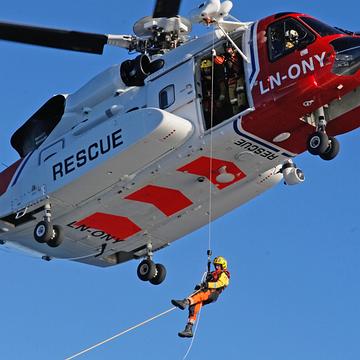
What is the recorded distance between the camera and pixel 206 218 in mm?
26562

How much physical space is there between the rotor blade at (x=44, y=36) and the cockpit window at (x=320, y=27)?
14.7 ft

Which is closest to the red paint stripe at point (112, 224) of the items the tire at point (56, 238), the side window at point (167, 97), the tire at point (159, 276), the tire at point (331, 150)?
the tire at point (56, 238)

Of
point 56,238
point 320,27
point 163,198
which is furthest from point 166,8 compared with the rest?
point 56,238

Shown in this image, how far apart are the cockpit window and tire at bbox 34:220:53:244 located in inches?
258

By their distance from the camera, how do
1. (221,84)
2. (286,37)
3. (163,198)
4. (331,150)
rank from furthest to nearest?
(163,198)
(221,84)
(286,37)
(331,150)

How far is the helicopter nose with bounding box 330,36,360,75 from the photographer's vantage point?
75.5 ft

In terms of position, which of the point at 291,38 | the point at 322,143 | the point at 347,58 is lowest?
the point at 322,143

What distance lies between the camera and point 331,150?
76.4 ft

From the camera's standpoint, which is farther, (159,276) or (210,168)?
(159,276)

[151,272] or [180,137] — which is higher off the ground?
[180,137]

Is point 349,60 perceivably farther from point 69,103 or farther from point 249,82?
point 69,103

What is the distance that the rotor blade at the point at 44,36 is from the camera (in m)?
25.1

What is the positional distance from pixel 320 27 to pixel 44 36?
5.42 metres

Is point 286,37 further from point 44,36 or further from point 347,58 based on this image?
point 44,36
